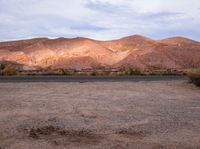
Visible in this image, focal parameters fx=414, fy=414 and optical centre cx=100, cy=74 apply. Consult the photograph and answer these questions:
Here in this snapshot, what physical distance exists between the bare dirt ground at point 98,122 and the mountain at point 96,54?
71753 millimetres

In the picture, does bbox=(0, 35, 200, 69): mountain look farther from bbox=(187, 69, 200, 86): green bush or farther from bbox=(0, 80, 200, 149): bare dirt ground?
bbox=(0, 80, 200, 149): bare dirt ground

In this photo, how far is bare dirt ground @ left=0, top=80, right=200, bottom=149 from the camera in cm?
1173

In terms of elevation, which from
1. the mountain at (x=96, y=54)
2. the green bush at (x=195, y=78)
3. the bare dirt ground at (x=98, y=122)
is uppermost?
the mountain at (x=96, y=54)

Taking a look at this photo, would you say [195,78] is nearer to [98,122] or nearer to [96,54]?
[98,122]

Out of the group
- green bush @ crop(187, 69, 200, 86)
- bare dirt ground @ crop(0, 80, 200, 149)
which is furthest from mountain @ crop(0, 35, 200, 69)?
bare dirt ground @ crop(0, 80, 200, 149)

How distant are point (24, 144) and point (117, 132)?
3150 millimetres

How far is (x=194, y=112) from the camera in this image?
17.6m

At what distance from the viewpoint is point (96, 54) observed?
112 metres

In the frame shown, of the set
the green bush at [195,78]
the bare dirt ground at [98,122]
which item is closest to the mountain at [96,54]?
the green bush at [195,78]

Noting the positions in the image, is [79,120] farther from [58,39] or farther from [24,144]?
[58,39]

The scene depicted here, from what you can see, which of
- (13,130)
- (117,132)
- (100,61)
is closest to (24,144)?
(13,130)

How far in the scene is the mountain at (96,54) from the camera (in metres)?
100

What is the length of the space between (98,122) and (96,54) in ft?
318

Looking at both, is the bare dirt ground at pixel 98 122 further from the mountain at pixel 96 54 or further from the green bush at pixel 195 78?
the mountain at pixel 96 54
